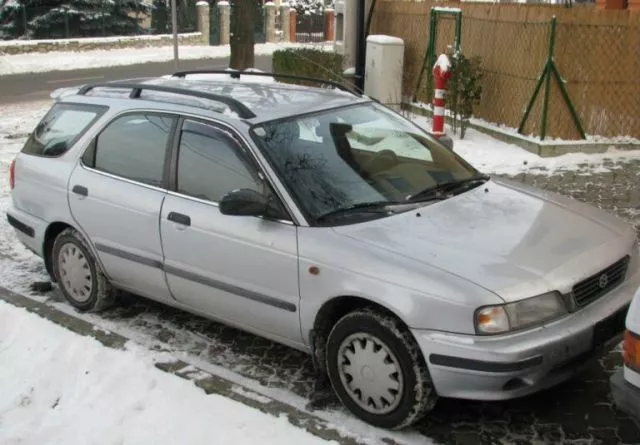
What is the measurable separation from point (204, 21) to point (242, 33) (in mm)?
20521

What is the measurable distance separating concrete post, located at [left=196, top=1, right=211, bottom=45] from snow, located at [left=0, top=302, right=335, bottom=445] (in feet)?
103

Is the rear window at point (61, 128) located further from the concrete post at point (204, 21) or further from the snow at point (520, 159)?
the concrete post at point (204, 21)

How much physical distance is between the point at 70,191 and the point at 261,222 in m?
1.79

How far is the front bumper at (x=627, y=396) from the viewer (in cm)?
311

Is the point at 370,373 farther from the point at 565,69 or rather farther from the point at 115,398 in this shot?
the point at 565,69

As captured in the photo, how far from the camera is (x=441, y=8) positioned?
1207 centimetres

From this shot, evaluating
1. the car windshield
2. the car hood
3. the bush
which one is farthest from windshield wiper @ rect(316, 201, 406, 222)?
the bush

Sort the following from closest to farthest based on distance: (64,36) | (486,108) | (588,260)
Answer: (588,260), (486,108), (64,36)

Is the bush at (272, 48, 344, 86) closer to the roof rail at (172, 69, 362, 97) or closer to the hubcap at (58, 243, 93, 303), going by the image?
the roof rail at (172, 69, 362, 97)

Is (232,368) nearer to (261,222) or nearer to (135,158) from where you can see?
(261,222)

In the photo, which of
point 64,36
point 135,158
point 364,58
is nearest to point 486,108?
point 364,58

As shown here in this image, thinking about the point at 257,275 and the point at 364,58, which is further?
the point at 364,58

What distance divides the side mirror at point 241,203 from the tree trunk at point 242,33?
1178 centimetres

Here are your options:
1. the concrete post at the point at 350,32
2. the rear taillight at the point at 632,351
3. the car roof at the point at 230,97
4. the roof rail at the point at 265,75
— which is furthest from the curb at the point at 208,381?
the concrete post at the point at 350,32
